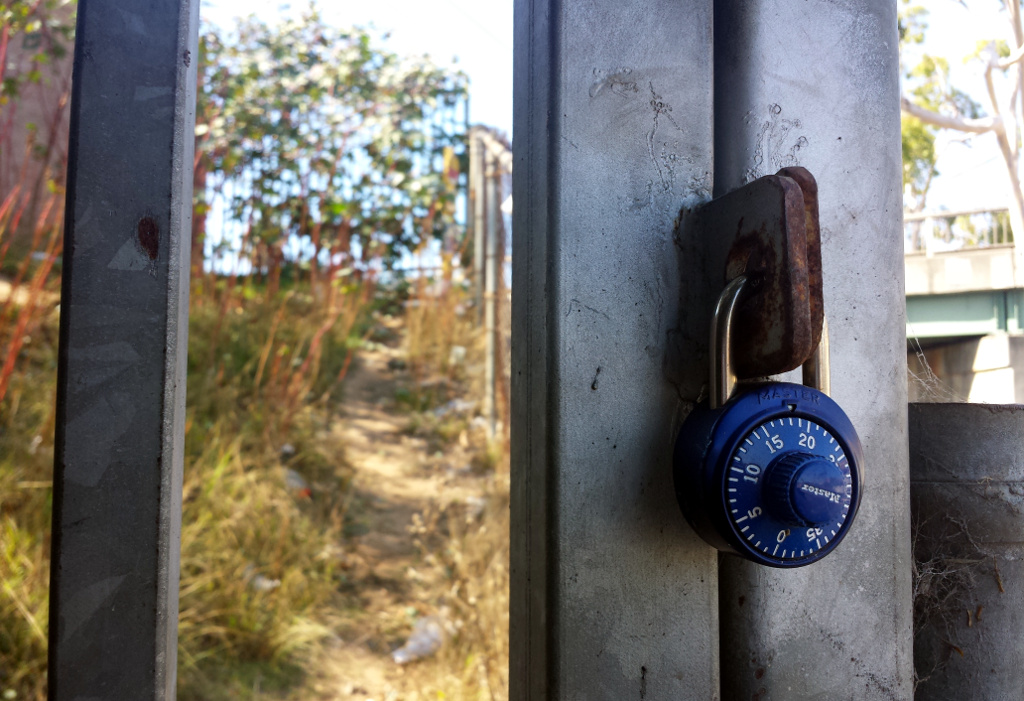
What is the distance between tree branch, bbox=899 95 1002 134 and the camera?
2.46ft

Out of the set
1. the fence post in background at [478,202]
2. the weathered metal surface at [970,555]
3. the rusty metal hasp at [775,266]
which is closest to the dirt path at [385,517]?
the fence post in background at [478,202]

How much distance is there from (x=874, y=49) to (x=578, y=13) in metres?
0.27

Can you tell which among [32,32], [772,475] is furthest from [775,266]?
[32,32]

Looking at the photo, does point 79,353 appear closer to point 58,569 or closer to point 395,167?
point 58,569

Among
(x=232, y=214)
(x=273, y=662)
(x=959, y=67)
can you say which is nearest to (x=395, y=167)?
(x=232, y=214)

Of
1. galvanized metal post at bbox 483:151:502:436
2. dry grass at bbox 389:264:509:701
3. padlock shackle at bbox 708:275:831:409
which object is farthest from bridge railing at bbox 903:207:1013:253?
galvanized metal post at bbox 483:151:502:436

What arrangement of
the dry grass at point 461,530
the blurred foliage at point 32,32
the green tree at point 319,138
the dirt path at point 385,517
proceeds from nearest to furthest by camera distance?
the blurred foliage at point 32,32
the dry grass at point 461,530
the dirt path at point 385,517
the green tree at point 319,138

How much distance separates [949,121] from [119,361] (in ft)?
2.99

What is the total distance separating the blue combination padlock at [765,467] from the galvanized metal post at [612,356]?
1.4 inches

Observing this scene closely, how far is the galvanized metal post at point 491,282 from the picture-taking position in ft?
16.7

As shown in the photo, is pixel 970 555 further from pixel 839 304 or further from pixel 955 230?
pixel 955 230

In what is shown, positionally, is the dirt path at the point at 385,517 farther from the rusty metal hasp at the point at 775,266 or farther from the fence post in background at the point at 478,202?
the rusty metal hasp at the point at 775,266

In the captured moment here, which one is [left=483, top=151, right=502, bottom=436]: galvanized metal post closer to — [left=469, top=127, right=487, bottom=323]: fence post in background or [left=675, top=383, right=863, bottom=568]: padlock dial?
[left=469, top=127, right=487, bottom=323]: fence post in background

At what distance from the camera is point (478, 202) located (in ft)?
19.9
